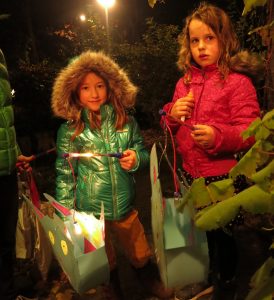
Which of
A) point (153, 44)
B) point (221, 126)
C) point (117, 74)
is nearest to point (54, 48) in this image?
point (153, 44)

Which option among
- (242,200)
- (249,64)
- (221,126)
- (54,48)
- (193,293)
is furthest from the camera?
(54,48)

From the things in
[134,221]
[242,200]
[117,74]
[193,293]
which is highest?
[117,74]

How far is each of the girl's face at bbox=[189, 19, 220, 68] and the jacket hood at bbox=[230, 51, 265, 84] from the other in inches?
4.2

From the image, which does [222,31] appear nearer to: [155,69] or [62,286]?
[62,286]

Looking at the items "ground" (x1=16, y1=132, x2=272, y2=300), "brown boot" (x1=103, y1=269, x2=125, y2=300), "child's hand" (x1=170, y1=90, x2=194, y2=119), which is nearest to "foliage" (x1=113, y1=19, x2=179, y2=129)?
"ground" (x1=16, y1=132, x2=272, y2=300)

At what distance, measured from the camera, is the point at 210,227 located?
1202 mm

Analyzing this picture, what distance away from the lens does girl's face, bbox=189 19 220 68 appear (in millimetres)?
2186

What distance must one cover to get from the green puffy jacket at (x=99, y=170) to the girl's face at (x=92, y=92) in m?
0.06

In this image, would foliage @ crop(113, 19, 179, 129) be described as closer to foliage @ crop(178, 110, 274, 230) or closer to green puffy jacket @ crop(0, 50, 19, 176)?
green puffy jacket @ crop(0, 50, 19, 176)

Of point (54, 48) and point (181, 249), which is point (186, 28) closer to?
point (181, 249)

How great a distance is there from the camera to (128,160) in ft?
7.97

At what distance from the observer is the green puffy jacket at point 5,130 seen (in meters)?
2.31

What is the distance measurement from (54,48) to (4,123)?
1234 cm

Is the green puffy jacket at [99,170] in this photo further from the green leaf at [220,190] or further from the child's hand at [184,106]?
the green leaf at [220,190]
